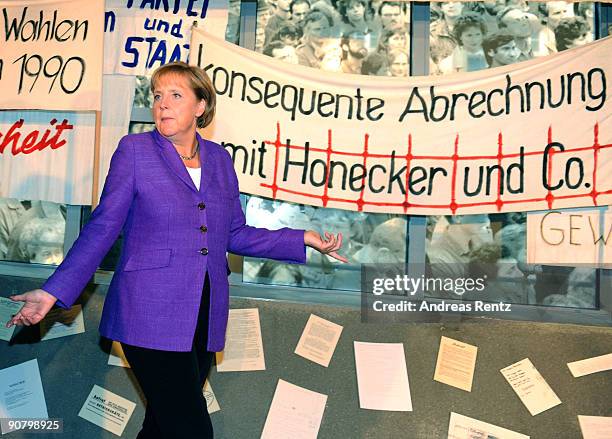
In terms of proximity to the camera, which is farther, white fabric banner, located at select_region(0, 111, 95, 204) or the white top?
white fabric banner, located at select_region(0, 111, 95, 204)

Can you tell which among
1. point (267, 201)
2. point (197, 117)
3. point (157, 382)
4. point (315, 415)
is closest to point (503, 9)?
point (267, 201)

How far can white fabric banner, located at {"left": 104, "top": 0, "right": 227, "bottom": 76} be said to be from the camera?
2.58 meters

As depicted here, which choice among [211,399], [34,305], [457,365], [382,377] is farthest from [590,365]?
[34,305]

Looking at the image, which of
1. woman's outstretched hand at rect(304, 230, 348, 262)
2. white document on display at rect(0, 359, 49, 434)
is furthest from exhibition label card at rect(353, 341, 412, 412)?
white document on display at rect(0, 359, 49, 434)

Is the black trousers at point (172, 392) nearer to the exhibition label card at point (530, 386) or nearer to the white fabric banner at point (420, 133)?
the white fabric banner at point (420, 133)

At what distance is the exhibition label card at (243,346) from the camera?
246cm

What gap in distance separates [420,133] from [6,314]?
168 centimetres

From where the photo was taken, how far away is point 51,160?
262 centimetres

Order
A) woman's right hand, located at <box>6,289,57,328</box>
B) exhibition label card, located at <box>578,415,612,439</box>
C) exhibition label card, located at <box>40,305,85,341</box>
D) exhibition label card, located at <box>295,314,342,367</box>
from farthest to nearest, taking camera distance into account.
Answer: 1. exhibition label card, located at <box>40,305,85,341</box>
2. exhibition label card, located at <box>295,314,342,367</box>
3. exhibition label card, located at <box>578,415,612,439</box>
4. woman's right hand, located at <box>6,289,57,328</box>

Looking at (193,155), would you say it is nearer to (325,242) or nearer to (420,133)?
(325,242)

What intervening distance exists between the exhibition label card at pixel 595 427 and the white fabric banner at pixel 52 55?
2035 mm

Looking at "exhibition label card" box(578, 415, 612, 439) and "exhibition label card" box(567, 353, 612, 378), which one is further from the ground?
"exhibition label card" box(567, 353, 612, 378)

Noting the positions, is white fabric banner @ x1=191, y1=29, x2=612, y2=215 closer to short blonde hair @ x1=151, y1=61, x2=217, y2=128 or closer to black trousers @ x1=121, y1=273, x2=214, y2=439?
short blonde hair @ x1=151, y1=61, x2=217, y2=128

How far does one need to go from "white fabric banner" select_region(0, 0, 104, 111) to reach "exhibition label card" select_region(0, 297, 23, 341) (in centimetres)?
74
